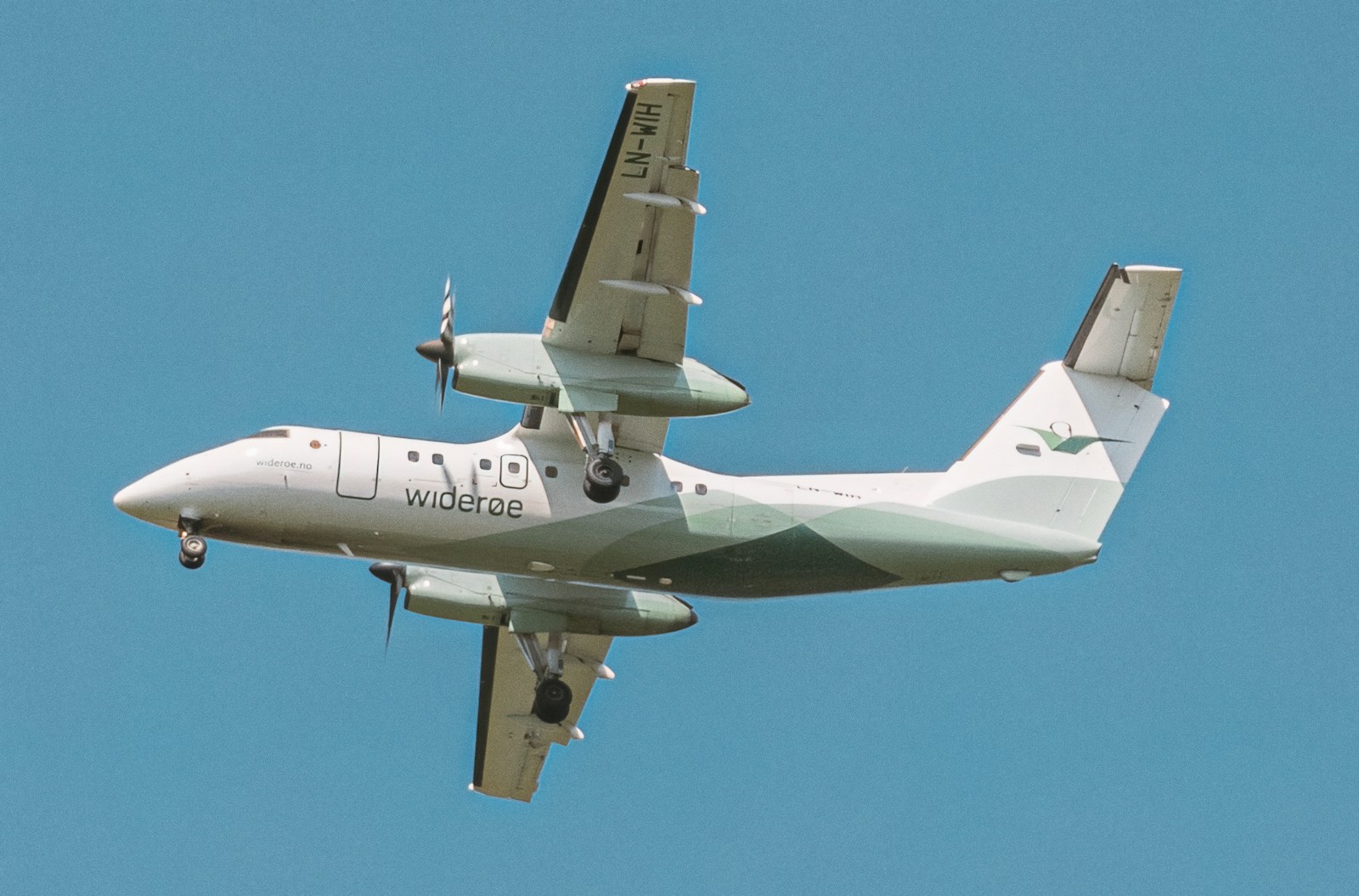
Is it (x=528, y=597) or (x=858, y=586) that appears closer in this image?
(x=858, y=586)

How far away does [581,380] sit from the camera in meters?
21.0

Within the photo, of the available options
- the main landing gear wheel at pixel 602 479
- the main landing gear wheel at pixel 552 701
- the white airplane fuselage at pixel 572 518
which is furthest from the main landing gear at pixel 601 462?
the main landing gear wheel at pixel 552 701

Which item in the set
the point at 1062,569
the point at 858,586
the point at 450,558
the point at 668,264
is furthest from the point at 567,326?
the point at 1062,569

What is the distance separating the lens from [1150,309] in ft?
74.1

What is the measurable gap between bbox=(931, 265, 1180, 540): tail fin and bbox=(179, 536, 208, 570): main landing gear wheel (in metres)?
7.74

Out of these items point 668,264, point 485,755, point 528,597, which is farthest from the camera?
point 485,755

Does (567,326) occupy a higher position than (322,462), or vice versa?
(567,326)

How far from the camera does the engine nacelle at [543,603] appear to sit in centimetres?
2355

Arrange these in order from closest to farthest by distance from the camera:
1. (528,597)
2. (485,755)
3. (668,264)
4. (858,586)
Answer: (668,264), (858,586), (528,597), (485,755)

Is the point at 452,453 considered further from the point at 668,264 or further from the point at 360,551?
the point at 668,264

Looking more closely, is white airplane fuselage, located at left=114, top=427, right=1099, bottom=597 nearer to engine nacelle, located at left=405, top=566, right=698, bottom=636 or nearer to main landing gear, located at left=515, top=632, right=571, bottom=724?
engine nacelle, located at left=405, top=566, right=698, bottom=636

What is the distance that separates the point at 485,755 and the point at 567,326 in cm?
717

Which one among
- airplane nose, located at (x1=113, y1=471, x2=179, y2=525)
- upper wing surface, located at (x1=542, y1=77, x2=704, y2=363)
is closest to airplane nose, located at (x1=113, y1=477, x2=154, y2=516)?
airplane nose, located at (x1=113, y1=471, x2=179, y2=525)

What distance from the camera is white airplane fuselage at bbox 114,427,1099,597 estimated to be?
2091cm
